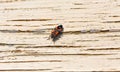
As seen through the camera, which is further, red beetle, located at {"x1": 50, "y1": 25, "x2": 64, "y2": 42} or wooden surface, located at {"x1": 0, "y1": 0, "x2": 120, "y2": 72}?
red beetle, located at {"x1": 50, "y1": 25, "x2": 64, "y2": 42}

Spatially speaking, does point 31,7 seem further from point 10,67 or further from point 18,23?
point 10,67

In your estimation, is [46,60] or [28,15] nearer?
[46,60]

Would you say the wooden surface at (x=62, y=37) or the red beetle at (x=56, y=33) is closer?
the wooden surface at (x=62, y=37)

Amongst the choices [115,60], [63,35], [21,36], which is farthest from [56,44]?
[115,60]
